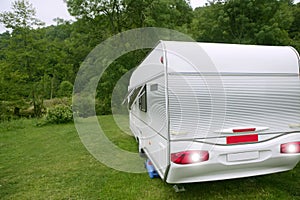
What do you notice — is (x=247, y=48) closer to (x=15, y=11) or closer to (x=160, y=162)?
(x=160, y=162)

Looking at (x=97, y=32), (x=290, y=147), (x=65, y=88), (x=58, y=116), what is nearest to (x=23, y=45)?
(x=97, y=32)

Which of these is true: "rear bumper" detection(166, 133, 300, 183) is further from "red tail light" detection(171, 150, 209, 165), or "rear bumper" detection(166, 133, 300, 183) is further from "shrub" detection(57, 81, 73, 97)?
"shrub" detection(57, 81, 73, 97)

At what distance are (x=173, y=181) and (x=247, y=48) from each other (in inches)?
82.8

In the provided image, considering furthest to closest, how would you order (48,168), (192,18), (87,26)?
1. (192,18)
2. (87,26)
3. (48,168)

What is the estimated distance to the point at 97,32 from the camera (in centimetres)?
1551

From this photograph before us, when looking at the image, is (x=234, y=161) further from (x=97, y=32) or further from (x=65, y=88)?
(x=65, y=88)

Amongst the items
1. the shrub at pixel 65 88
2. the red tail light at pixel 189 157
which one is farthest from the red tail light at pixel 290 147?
the shrub at pixel 65 88

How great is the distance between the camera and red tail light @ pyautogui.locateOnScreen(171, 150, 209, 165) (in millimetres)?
2486

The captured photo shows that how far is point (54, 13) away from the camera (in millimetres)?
15742

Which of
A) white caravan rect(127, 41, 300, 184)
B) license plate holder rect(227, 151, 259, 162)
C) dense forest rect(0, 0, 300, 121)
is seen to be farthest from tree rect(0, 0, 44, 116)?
license plate holder rect(227, 151, 259, 162)

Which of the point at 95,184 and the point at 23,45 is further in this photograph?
the point at 23,45

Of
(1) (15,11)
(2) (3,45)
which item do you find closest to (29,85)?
(2) (3,45)

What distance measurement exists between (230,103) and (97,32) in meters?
14.8

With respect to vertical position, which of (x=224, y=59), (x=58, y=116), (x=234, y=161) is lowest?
(x=58, y=116)
